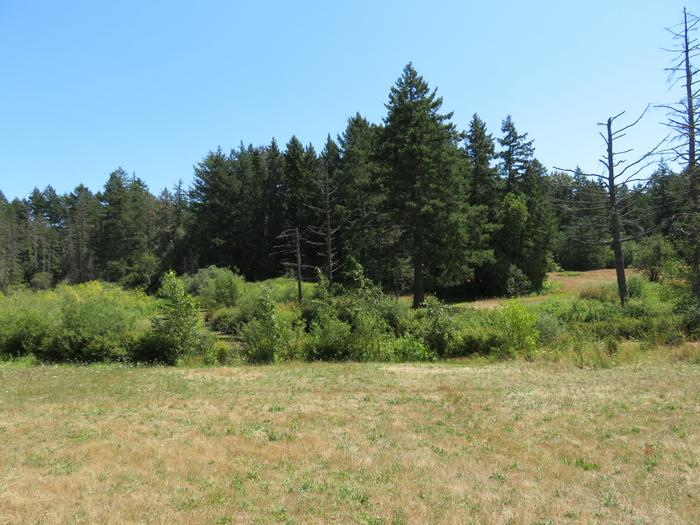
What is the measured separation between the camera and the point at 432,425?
9406 millimetres

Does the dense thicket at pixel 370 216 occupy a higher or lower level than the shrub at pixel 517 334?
higher

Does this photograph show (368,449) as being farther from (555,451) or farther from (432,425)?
(555,451)

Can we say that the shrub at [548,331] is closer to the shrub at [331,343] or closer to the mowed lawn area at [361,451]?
the mowed lawn area at [361,451]

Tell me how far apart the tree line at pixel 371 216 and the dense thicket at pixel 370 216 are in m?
0.15

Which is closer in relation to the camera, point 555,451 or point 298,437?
point 555,451

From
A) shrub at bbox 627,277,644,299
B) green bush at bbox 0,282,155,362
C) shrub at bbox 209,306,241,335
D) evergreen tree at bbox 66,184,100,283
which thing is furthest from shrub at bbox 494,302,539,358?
evergreen tree at bbox 66,184,100,283

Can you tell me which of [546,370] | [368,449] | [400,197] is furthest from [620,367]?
[400,197]

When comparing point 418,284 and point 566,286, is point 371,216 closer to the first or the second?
point 418,284

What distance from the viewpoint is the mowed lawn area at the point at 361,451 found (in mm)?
5781

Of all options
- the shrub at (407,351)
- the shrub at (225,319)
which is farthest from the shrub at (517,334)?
the shrub at (225,319)

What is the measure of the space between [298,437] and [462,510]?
377 centimetres

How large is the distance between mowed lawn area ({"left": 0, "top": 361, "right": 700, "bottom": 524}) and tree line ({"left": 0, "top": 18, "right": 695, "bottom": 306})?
11.7m

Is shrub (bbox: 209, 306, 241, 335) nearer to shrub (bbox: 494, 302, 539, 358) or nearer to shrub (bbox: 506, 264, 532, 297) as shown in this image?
shrub (bbox: 494, 302, 539, 358)

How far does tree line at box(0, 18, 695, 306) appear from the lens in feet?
107
